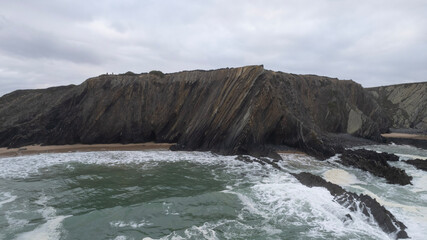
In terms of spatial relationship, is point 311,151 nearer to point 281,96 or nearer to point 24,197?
point 281,96

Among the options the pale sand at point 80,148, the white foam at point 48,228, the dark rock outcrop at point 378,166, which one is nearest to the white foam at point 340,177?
the dark rock outcrop at point 378,166

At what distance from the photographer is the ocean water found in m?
7.63

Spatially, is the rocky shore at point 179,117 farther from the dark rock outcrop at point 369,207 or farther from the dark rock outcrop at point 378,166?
the dark rock outcrop at point 369,207

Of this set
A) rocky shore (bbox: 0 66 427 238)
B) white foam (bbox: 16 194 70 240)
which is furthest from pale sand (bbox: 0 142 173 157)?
white foam (bbox: 16 194 70 240)

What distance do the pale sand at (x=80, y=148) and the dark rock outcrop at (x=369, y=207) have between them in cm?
1368

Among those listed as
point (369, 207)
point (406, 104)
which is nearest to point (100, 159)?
point (369, 207)

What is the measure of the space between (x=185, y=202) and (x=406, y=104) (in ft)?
183

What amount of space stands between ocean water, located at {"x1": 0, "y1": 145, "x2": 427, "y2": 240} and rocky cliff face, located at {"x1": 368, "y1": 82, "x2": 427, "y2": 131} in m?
39.9

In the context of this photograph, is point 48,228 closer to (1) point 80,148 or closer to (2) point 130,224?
(2) point 130,224

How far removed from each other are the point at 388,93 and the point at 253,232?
6047 cm

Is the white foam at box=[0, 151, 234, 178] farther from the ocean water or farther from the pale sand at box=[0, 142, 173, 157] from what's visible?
the pale sand at box=[0, 142, 173, 157]

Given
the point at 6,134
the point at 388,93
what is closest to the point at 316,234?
the point at 6,134

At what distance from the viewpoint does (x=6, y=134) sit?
22.1m

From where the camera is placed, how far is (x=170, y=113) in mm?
23984
